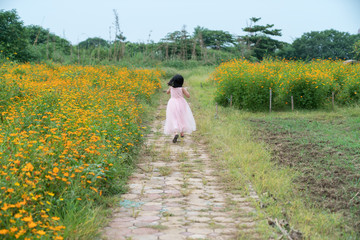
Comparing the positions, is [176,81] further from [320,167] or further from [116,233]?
[116,233]

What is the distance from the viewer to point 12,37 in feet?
76.6

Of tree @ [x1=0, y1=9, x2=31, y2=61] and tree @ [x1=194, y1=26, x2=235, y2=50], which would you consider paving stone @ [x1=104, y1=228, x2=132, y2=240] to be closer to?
tree @ [x1=0, y1=9, x2=31, y2=61]

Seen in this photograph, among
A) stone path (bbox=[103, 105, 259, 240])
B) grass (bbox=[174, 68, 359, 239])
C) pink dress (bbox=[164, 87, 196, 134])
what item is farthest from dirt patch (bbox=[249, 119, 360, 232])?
pink dress (bbox=[164, 87, 196, 134])

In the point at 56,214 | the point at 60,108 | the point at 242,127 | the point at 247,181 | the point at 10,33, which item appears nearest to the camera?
the point at 56,214

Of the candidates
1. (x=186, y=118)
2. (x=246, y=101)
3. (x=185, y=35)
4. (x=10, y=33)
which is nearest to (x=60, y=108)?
(x=186, y=118)

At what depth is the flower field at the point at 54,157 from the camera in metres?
3.38

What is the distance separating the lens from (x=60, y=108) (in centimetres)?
747

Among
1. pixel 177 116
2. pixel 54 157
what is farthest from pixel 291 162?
pixel 54 157

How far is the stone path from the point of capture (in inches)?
151

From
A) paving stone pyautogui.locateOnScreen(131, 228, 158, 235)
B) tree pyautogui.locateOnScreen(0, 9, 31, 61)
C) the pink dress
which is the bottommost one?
paving stone pyautogui.locateOnScreen(131, 228, 158, 235)

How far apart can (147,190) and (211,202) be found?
3.13 ft

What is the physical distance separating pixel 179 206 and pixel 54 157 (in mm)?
1630

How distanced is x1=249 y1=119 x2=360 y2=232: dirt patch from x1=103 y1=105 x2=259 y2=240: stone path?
2.99ft

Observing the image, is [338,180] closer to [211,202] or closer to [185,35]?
[211,202]
